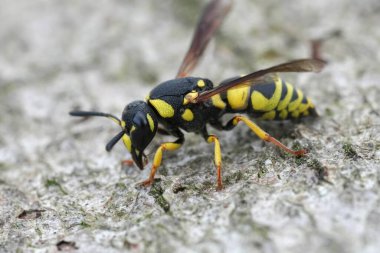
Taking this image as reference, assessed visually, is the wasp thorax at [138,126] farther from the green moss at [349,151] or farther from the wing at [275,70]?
the green moss at [349,151]

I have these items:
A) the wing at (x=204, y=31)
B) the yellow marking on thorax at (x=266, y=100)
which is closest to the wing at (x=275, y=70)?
the yellow marking on thorax at (x=266, y=100)

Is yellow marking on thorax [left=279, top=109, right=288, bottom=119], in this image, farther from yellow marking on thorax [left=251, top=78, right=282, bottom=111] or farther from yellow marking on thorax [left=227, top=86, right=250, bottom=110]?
yellow marking on thorax [left=227, top=86, right=250, bottom=110]

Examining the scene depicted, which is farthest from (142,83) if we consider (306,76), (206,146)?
(306,76)

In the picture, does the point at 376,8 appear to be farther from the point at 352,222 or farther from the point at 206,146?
the point at 352,222

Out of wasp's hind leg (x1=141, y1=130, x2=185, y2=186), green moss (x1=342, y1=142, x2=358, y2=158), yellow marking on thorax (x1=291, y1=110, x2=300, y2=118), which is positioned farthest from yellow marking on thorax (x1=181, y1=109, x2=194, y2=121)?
green moss (x1=342, y1=142, x2=358, y2=158)

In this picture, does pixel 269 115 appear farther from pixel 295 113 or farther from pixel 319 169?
pixel 319 169
